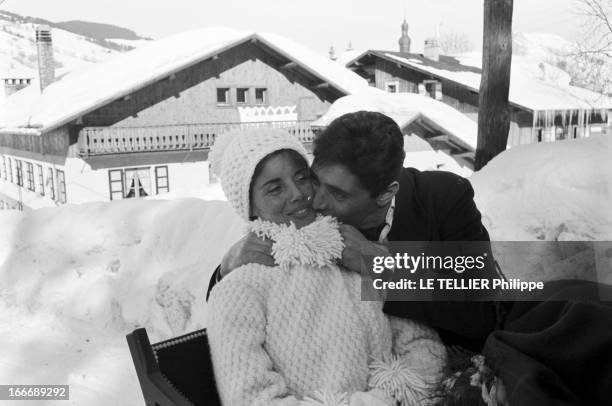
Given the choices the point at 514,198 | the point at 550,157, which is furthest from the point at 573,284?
the point at 550,157

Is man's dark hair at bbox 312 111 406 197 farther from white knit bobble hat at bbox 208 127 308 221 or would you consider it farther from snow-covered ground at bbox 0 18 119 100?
snow-covered ground at bbox 0 18 119 100

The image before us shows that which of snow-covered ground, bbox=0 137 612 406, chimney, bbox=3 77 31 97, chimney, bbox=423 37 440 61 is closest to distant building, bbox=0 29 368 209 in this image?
chimney, bbox=3 77 31 97

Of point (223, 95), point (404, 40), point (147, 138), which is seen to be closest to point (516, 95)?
point (223, 95)

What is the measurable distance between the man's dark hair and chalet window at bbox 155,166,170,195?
1673cm

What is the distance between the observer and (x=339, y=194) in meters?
1.91

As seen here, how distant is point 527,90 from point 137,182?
16.8m

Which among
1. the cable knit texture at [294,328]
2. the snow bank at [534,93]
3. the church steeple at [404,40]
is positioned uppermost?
the church steeple at [404,40]

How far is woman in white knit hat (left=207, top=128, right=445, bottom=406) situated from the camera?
1678 millimetres

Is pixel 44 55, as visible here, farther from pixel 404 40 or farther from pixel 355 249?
pixel 404 40

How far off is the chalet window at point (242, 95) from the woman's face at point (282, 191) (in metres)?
18.8

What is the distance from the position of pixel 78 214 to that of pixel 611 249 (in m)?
5.78

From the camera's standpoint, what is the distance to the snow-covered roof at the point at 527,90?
74.5 ft

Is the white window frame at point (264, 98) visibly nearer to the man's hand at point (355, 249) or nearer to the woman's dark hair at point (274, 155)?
the woman's dark hair at point (274, 155)

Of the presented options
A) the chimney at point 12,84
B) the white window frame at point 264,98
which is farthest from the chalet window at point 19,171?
the white window frame at point 264,98
